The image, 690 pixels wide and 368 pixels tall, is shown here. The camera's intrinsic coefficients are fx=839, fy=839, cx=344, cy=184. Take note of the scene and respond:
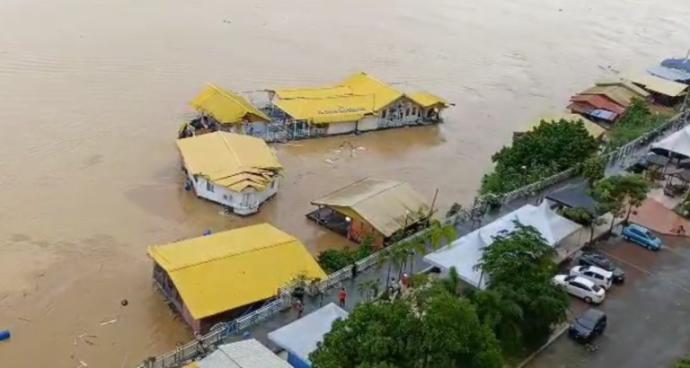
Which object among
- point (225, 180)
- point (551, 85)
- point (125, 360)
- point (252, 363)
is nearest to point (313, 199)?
point (225, 180)

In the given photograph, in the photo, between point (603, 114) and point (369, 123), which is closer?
point (369, 123)

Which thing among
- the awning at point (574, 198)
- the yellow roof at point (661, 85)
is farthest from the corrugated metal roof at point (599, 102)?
the awning at point (574, 198)

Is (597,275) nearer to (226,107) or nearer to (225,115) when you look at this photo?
(225,115)

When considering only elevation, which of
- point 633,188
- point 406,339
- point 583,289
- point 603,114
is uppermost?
point 406,339

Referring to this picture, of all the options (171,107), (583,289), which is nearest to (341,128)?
(171,107)

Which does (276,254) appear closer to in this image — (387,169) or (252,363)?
(252,363)

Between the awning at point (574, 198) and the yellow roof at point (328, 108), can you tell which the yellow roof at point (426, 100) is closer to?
the yellow roof at point (328, 108)
